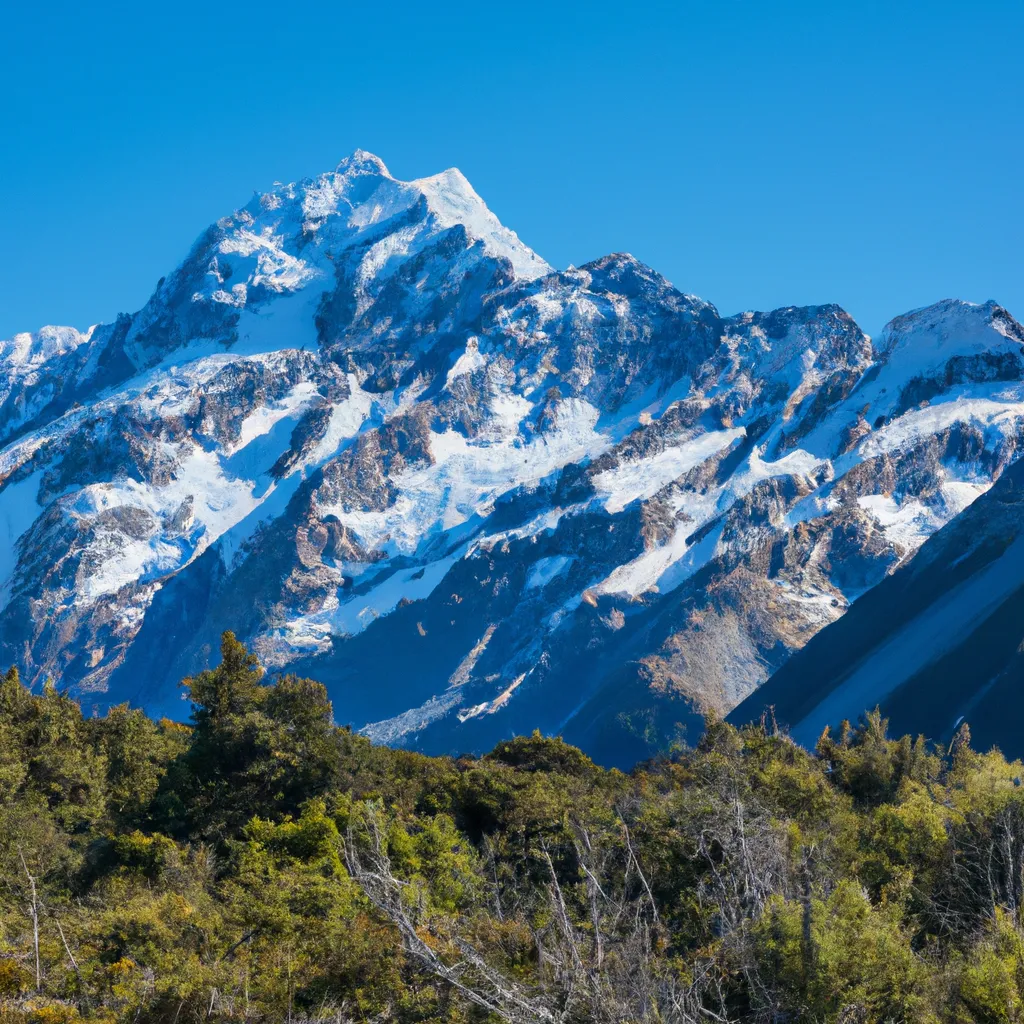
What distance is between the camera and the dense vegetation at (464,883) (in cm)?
2042

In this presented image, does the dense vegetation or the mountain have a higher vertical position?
the mountain

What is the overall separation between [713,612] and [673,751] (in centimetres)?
10825

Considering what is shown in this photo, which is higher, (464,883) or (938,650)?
(938,650)

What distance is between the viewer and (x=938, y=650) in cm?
11025

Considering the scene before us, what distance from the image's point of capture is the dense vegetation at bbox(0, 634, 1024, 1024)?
20422 millimetres

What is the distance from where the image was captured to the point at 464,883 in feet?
106

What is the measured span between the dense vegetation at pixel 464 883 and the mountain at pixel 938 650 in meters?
47.4

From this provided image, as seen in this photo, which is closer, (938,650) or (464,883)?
(464,883)

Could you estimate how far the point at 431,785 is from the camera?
49.1 m

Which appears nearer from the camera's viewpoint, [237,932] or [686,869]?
[237,932]

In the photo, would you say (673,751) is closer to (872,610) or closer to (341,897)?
(872,610)

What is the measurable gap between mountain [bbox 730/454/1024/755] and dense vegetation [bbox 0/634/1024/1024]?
47379mm

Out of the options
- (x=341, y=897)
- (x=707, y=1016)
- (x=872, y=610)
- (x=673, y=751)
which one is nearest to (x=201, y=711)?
(x=341, y=897)

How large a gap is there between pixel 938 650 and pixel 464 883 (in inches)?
3475
